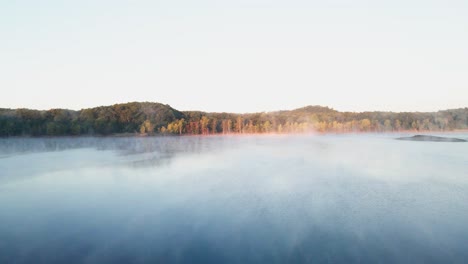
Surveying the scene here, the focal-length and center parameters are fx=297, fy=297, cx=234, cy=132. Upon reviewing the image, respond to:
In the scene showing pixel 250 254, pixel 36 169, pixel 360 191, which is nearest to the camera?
pixel 250 254

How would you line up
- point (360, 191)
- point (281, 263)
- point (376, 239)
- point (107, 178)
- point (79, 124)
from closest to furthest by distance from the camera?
point (281, 263), point (376, 239), point (360, 191), point (107, 178), point (79, 124)

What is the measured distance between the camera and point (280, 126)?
154 m

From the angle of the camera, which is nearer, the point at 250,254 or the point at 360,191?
the point at 250,254

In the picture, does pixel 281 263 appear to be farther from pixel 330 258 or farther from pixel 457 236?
pixel 457 236

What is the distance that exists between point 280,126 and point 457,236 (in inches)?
5659

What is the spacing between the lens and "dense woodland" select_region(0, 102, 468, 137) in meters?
107

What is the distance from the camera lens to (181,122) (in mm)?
132625

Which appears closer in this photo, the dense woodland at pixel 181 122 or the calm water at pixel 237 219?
the calm water at pixel 237 219

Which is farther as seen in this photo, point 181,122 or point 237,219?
point 181,122

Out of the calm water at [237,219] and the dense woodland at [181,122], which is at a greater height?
the dense woodland at [181,122]

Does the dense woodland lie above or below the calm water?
above

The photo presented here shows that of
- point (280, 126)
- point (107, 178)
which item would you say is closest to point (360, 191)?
point (107, 178)

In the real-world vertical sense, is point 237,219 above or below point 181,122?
below

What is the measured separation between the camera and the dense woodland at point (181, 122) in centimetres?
10681
